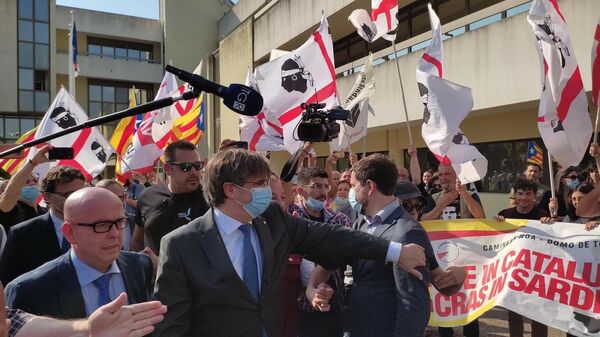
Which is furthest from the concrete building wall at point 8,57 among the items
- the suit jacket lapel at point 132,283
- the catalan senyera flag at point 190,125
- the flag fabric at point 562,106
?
the suit jacket lapel at point 132,283

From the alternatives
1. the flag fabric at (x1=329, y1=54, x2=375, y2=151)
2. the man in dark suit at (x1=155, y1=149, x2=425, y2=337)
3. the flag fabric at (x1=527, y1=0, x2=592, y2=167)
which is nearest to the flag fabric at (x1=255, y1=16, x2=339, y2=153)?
the flag fabric at (x1=329, y1=54, x2=375, y2=151)

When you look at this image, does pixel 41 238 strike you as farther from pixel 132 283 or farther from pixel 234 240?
pixel 234 240

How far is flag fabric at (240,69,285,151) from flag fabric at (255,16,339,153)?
57 cm

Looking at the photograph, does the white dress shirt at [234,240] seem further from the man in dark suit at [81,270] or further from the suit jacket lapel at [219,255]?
the man in dark suit at [81,270]

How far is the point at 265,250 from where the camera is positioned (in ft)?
8.18

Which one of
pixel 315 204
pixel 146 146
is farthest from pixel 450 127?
pixel 146 146

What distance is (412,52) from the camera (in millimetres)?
13773

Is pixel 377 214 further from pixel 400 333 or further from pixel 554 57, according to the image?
pixel 554 57

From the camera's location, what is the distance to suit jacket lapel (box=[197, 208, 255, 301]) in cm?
230

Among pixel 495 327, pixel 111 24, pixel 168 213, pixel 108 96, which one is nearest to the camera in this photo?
pixel 168 213

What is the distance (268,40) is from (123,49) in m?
18.3

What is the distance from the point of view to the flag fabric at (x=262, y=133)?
25.7 feet

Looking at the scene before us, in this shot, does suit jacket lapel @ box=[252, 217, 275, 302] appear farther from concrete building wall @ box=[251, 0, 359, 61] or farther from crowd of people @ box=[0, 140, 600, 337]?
concrete building wall @ box=[251, 0, 359, 61]

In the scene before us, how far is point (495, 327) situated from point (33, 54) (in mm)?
33607
